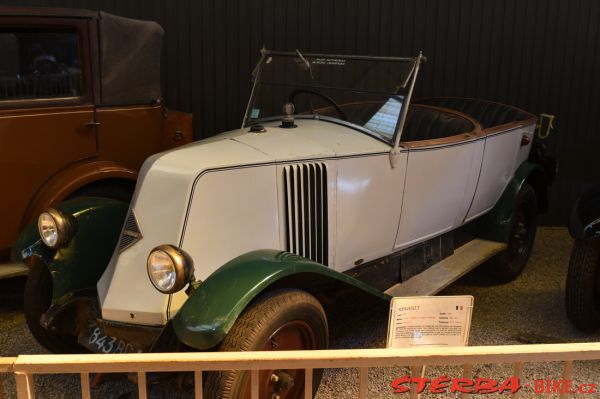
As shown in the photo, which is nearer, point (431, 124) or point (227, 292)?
point (227, 292)

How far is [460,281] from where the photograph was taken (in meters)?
4.51

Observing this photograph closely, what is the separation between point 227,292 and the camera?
2266 millimetres

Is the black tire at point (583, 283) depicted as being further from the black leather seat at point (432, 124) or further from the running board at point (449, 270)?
the black leather seat at point (432, 124)

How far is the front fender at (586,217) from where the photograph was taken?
3396 mm

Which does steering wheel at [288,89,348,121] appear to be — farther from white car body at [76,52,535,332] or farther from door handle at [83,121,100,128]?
door handle at [83,121,100,128]

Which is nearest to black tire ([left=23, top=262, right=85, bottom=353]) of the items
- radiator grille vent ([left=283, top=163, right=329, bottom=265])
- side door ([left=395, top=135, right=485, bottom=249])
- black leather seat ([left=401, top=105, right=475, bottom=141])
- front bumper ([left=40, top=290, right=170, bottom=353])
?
front bumper ([left=40, top=290, right=170, bottom=353])

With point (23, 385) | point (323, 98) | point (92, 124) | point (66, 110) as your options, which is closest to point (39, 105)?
point (66, 110)

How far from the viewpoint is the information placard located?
7.68 ft

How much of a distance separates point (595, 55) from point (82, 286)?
4.92 m

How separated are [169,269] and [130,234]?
0.48m

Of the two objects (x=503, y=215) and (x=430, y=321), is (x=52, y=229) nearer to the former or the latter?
(x=430, y=321)

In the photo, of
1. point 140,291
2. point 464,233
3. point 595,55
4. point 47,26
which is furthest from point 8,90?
point 595,55

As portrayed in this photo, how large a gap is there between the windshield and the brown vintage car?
0.98 m

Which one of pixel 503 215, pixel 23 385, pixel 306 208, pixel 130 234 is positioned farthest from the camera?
pixel 503 215
